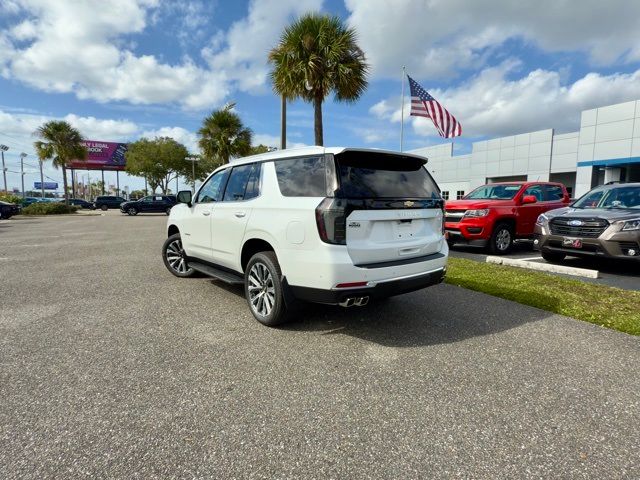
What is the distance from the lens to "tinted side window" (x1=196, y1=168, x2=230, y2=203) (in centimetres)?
519

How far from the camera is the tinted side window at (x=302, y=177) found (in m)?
3.52

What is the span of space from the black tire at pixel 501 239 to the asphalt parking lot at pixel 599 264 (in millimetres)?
246

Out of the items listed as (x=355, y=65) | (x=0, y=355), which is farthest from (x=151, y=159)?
(x=0, y=355)

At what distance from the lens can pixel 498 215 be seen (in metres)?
8.71

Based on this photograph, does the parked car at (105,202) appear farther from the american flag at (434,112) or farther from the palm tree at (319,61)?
the american flag at (434,112)

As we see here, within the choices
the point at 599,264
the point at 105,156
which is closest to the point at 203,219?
the point at 599,264

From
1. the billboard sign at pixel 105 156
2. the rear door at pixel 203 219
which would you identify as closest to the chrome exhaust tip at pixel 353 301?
the rear door at pixel 203 219

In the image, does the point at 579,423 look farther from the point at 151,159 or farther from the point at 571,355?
the point at 151,159

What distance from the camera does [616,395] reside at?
8.94 feet

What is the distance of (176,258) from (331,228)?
4.11 meters

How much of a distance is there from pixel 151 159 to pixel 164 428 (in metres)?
52.4

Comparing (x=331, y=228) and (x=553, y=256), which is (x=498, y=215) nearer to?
(x=553, y=256)

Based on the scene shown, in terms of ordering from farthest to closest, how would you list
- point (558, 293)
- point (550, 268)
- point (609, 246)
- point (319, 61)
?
point (319, 61)
point (550, 268)
point (609, 246)
point (558, 293)

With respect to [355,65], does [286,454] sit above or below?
below
